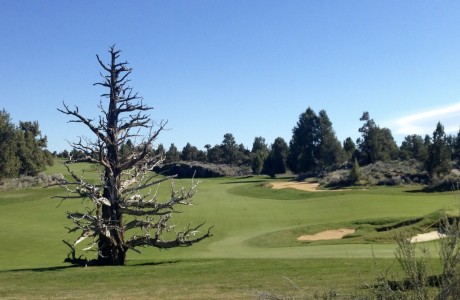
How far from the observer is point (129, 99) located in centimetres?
1797

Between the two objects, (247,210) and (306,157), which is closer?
(247,210)

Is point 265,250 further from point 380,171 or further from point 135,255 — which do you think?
point 380,171

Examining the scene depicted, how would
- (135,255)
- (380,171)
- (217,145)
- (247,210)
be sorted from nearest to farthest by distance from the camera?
(135,255)
(247,210)
(380,171)
(217,145)

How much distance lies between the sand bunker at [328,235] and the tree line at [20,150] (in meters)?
50.6

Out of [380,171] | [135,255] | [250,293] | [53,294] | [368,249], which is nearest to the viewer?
[250,293]

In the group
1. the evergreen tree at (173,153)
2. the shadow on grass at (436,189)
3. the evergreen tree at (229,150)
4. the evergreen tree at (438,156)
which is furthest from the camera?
the evergreen tree at (229,150)

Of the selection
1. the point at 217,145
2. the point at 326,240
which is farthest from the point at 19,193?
the point at 217,145

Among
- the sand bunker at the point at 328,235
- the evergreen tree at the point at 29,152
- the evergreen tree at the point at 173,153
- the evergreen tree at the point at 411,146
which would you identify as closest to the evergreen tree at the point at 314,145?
the evergreen tree at the point at 411,146

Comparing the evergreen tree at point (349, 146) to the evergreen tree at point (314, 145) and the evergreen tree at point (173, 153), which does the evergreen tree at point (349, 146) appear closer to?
the evergreen tree at point (314, 145)

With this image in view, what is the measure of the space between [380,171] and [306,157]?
19.7 m

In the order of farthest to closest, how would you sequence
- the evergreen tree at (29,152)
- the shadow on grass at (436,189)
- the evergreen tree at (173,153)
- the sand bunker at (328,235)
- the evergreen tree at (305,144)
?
1. the evergreen tree at (173,153)
2. the evergreen tree at (305,144)
3. the evergreen tree at (29,152)
4. the shadow on grass at (436,189)
5. the sand bunker at (328,235)

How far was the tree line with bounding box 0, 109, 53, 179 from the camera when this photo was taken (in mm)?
67250

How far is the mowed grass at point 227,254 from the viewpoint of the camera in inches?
488

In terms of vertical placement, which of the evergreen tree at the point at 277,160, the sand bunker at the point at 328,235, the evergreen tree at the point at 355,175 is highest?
the evergreen tree at the point at 277,160
